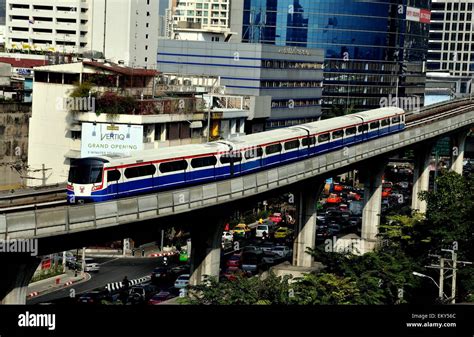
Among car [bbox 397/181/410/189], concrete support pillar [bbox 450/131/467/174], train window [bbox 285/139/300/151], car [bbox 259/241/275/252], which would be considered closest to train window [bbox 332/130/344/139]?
train window [bbox 285/139/300/151]

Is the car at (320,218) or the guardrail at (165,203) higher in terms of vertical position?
the guardrail at (165,203)

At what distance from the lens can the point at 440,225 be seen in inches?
2532

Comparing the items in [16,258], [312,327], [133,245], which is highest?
[312,327]

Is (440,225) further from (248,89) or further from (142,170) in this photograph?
(248,89)

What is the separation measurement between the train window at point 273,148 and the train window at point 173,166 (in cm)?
953

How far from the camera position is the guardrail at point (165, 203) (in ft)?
112

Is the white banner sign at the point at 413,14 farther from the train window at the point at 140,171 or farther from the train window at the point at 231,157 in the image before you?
the train window at the point at 140,171

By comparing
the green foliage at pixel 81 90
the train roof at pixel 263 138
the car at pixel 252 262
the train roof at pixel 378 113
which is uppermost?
the green foliage at pixel 81 90

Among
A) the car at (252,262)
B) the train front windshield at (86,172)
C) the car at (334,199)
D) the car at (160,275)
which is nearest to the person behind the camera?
the train front windshield at (86,172)

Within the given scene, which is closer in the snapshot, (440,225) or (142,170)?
(142,170)

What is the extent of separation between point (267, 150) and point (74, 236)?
19.7 meters

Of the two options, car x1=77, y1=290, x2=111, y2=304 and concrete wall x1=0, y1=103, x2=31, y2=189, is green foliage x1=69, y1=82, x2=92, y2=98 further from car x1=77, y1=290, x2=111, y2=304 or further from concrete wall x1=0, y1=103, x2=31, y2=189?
car x1=77, y1=290, x2=111, y2=304

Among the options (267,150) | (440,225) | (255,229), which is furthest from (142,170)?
(255,229)

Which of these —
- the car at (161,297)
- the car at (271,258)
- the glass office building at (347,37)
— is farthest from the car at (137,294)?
the glass office building at (347,37)
